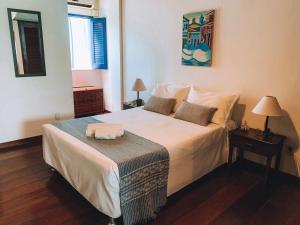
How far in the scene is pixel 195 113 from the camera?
2.81 metres

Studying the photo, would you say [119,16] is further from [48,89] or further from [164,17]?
[48,89]

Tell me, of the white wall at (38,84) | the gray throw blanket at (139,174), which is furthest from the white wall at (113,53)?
the gray throw blanket at (139,174)

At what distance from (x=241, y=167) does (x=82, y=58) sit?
159 inches

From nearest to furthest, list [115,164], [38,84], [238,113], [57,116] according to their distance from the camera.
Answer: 1. [115,164]
2. [238,113]
3. [38,84]
4. [57,116]

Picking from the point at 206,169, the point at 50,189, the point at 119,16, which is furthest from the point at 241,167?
the point at 119,16

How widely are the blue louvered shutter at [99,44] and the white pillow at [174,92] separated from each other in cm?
209

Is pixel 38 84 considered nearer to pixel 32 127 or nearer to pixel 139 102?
pixel 32 127

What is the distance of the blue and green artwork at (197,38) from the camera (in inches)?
121

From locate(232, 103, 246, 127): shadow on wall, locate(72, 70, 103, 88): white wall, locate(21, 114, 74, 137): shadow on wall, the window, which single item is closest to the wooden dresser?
locate(72, 70, 103, 88): white wall

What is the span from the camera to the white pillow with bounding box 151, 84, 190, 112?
3.26 meters

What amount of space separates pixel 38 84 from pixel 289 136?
3.63 m

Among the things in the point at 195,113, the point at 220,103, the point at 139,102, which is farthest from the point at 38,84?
the point at 220,103

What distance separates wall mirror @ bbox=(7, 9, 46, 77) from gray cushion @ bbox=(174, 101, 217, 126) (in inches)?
92.7

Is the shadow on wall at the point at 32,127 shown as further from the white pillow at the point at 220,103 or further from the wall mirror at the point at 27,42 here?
→ the white pillow at the point at 220,103
